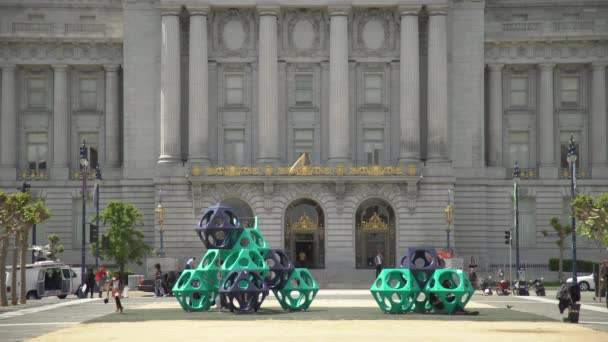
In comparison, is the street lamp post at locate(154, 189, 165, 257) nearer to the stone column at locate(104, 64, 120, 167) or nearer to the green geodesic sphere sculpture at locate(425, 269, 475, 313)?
the stone column at locate(104, 64, 120, 167)

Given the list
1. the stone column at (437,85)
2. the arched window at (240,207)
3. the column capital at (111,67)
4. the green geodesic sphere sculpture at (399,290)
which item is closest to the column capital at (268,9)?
the stone column at (437,85)

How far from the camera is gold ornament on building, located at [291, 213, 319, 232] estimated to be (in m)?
109

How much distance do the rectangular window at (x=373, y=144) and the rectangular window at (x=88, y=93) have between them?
22.5 m

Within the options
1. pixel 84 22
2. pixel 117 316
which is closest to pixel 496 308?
pixel 117 316

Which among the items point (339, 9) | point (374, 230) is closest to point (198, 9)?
point (339, 9)

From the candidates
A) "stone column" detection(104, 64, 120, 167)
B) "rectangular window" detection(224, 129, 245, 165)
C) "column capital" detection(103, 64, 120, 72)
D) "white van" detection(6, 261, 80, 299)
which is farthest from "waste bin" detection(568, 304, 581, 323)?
"column capital" detection(103, 64, 120, 72)

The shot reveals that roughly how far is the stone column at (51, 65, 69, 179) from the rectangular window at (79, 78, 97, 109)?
5.73 ft

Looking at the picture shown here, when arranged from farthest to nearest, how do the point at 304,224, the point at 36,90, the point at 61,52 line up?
the point at 36,90 → the point at 61,52 → the point at 304,224

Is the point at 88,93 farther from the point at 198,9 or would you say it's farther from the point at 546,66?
the point at 546,66

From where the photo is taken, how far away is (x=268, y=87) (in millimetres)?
109625

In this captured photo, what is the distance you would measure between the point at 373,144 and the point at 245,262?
166 feet

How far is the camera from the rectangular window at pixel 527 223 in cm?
11350

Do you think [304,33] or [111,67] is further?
[111,67]

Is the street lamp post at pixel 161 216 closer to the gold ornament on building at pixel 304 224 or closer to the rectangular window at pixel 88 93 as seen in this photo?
the gold ornament on building at pixel 304 224
